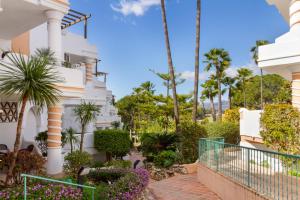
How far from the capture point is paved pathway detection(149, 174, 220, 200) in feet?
32.9

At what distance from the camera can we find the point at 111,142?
18453mm

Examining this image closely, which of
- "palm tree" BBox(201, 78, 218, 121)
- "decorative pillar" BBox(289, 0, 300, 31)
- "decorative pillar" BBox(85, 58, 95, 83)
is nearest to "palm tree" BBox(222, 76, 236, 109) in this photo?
"palm tree" BBox(201, 78, 218, 121)

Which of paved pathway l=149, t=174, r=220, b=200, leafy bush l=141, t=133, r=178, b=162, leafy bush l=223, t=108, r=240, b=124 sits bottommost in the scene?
paved pathway l=149, t=174, r=220, b=200

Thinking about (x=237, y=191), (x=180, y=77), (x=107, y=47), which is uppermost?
(x=107, y=47)

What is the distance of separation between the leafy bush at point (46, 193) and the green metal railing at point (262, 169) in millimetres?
4435

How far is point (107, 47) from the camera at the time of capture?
90.5 ft

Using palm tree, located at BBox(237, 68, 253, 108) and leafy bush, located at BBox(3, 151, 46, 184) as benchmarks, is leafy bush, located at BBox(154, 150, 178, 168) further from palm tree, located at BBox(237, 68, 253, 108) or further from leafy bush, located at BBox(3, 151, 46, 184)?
palm tree, located at BBox(237, 68, 253, 108)

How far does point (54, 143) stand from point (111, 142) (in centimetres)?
726

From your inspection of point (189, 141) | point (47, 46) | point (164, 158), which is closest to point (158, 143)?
point (164, 158)

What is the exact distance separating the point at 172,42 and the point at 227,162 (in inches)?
418

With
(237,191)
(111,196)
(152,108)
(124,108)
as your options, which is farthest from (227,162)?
(124,108)

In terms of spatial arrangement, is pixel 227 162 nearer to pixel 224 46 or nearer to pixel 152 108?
pixel 152 108

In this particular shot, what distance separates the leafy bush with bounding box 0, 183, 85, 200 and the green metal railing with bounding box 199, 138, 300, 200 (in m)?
4.44

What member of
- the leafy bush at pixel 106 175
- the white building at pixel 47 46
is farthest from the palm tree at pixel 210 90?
the leafy bush at pixel 106 175
